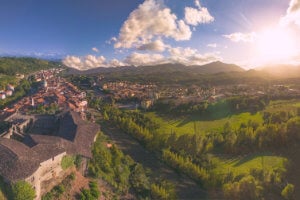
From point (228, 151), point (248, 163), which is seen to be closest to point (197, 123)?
point (228, 151)

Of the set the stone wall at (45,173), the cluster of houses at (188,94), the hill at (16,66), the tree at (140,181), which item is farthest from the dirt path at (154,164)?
the hill at (16,66)

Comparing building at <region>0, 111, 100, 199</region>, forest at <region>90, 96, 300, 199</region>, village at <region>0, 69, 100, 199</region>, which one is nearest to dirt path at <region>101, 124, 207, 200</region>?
forest at <region>90, 96, 300, 199</region>

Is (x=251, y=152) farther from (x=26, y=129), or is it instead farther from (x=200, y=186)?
(x=26, y=129)

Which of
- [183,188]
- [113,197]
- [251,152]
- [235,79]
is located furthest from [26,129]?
[235,79]

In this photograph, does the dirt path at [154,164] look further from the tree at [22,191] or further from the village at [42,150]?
the tree at [22,191]

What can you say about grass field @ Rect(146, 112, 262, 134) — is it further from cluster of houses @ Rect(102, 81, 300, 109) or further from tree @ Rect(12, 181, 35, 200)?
tree @ Rect(12, 181, 35, 200)

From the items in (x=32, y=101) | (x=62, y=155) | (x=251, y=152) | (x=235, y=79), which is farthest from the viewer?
(x=235, y=79)

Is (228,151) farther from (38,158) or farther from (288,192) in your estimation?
(38,158)

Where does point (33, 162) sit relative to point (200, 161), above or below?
above
